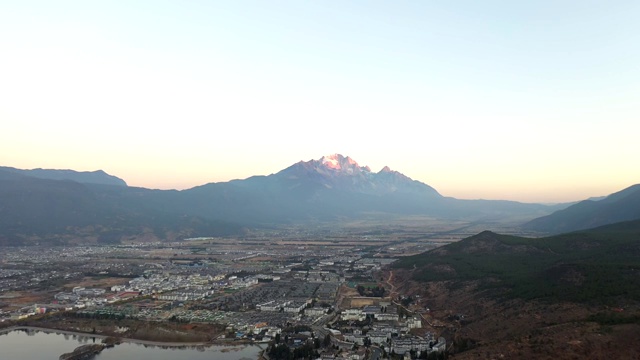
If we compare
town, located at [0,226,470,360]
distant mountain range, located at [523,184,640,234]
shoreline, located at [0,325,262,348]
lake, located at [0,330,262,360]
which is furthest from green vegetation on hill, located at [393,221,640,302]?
distant mountain range, located at [523,184,640,234]

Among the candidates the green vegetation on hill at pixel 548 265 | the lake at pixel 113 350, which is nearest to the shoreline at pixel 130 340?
the lake at pixel 113 350

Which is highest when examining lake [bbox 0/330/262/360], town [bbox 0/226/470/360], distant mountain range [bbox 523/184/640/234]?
distant mountain range [bbox 523/184/640/234]

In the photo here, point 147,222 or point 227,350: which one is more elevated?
point 147,222

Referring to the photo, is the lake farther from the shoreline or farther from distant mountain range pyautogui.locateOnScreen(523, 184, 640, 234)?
distant mountain range pyautogui.locateOnScreen(523, 184, 640, 234)

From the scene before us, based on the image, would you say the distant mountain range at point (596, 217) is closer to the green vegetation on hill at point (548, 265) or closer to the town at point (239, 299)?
the green vegetation on hill at point (548, 265)

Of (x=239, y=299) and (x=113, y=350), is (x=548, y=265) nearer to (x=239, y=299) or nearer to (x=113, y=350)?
(x=239, y=299)

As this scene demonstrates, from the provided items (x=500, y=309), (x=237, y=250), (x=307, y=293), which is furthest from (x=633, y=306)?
(x=237, y=250)

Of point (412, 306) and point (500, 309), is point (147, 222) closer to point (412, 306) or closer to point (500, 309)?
point (412, 306)
